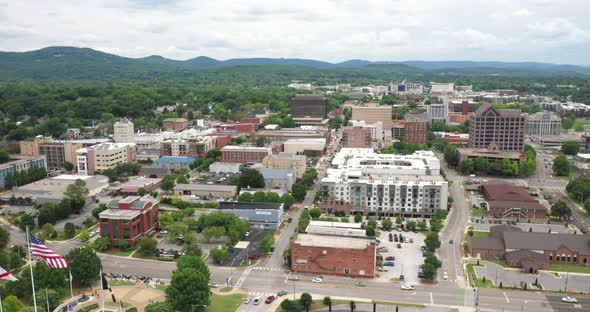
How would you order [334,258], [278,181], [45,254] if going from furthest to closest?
[278,181] < [334,258] < [45,254]

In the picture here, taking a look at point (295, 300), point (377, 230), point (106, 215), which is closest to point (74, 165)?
point (106, 215)

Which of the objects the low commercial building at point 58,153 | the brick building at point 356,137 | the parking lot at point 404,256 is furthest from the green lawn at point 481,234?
the low commercial building at point 58,153

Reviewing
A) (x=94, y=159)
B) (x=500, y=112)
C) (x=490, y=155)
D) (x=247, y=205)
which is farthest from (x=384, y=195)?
(x=94, y=159)

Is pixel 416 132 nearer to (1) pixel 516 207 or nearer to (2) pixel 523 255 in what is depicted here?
(1) pixel 516 207

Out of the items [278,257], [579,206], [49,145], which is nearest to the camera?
[278,257]

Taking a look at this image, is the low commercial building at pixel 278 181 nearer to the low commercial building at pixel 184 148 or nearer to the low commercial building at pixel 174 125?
the low commercial building at pixel 184 148

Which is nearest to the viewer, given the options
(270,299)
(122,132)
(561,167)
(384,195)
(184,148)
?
(270,299)

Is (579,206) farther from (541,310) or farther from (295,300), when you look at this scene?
(295,300)
